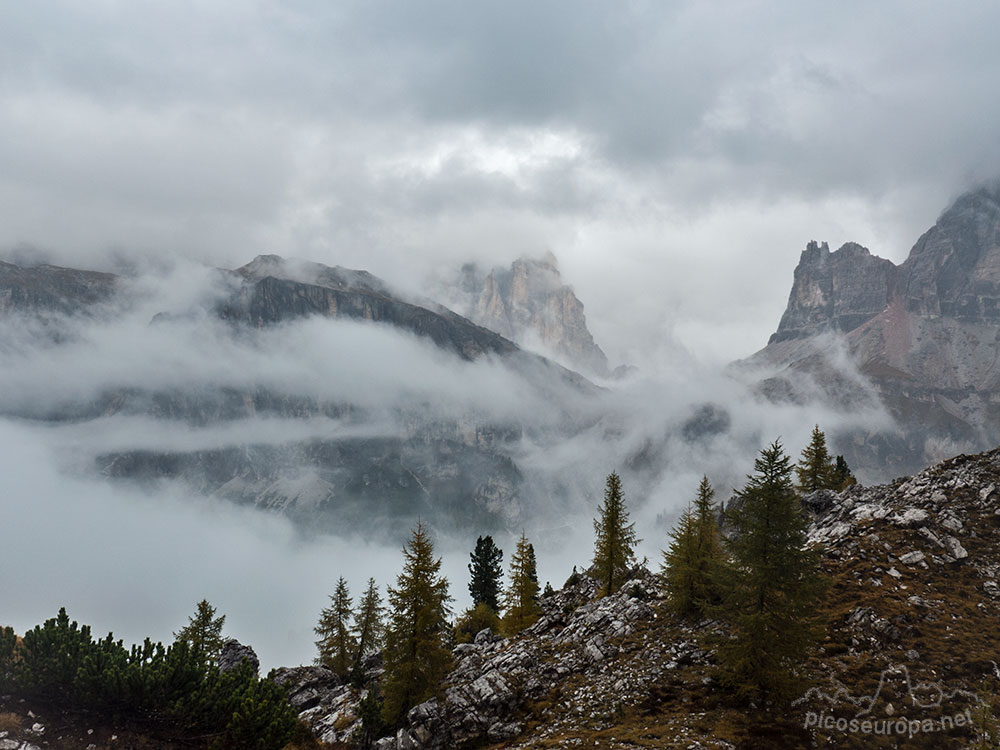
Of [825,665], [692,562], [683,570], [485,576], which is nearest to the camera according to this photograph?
[825,665]

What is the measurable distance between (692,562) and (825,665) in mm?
11688

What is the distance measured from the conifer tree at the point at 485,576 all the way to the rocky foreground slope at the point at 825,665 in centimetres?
3247

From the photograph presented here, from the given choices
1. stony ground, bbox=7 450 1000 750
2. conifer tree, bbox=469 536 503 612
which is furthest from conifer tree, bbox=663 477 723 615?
conifer tree, bbox=469 536 503 612

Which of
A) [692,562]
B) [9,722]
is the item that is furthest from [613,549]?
[9,722]

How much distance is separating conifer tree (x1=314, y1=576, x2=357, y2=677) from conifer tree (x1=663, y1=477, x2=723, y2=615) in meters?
38.1

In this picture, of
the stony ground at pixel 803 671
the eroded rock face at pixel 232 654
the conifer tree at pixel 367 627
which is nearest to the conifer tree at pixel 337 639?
the conifer tree at pixel 367 627

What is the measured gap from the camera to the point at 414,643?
40.6m

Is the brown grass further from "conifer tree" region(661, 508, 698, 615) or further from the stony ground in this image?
"conifer tree" region(661, 508, 698, 615)

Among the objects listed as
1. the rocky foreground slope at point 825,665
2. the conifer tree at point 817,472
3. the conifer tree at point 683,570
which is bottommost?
the rocky foreground slope at point 825,665

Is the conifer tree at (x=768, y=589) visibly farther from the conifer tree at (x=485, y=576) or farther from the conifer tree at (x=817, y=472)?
the conifer tree at (x=485, y=576)

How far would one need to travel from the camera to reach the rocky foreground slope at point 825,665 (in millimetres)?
28750

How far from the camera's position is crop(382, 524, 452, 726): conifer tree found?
3978 centimetres

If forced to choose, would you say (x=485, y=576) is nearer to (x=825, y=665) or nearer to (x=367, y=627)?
(x=367, y=627)

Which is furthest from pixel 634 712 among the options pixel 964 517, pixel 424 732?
pixel 964 517
